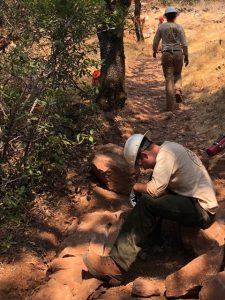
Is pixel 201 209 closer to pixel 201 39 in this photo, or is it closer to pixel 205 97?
pixel 205 97

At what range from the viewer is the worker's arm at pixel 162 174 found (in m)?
4.12

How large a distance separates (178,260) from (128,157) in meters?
1.26

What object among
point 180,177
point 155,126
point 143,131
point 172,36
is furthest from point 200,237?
point 172,36

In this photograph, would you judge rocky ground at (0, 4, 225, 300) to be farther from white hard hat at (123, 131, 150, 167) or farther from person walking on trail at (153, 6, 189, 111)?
person walking on trail at (153, 6, 189, 111)

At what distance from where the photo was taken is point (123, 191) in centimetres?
632

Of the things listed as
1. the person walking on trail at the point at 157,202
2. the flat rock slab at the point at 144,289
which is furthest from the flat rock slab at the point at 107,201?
the flat rock slab at the point at 144,289

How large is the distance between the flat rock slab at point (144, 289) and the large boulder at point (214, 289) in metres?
0.58

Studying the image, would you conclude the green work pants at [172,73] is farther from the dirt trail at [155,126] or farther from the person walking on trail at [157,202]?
the person walking on trail at [157,202]

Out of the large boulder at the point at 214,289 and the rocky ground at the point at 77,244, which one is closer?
the large boulder at the point at 214,289

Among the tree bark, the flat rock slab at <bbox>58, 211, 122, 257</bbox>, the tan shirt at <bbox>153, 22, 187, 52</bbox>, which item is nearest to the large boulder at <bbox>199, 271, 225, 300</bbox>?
the flat rock slab at <bbox>58, 211, 122, 257</bbox>

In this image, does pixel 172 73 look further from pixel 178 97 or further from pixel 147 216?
pixel 147 216

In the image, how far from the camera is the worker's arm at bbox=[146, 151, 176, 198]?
412 centimetres

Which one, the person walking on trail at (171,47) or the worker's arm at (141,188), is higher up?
the person walking on trail at (171,47)

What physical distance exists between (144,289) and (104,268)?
0.49 m
